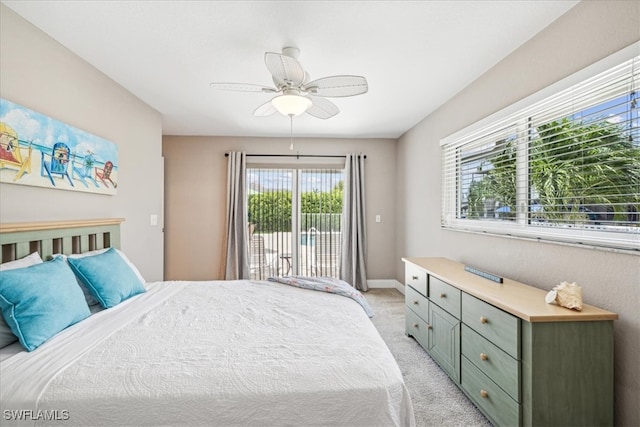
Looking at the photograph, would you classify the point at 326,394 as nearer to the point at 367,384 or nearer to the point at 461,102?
the point at 367,384

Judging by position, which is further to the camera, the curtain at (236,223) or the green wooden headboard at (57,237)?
the curtain at (236,223)

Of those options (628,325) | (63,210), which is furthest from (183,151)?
(628,325)

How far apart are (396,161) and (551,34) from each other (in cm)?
307

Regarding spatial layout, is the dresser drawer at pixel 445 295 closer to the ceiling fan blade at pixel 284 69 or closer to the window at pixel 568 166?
the window at pixel 568 166

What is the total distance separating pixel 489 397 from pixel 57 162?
329 cm

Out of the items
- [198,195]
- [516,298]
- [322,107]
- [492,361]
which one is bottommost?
[492,361]

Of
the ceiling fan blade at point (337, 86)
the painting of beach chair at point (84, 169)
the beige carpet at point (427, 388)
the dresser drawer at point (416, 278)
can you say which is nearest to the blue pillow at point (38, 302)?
the painting of beach chair at point (84, 169)

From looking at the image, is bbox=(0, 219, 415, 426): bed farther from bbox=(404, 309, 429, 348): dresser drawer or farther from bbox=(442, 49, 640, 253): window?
bbox=(442, 49, 640, 253): window

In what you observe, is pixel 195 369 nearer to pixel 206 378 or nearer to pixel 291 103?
pixel 206 378

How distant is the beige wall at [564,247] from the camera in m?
1.45

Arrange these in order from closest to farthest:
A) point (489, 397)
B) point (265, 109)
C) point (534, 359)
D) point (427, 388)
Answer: point (534, 359) < point (489, 397) < point (427, 388) < point (265, 109)

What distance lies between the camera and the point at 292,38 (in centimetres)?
208

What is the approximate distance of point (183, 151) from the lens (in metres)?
4.75

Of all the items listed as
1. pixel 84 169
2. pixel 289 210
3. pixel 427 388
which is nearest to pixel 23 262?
pixel 84 169
